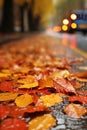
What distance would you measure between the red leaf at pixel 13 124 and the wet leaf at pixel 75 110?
0.47 metres

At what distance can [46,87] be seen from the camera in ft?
13.2

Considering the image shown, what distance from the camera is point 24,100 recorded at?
348cm

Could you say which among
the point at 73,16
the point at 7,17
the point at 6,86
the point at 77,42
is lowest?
the point at 77,42

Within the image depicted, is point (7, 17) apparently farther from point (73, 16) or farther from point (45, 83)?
point (45, 83)

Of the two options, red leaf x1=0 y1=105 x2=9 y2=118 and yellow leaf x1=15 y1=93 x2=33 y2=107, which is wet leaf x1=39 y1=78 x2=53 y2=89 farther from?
red leaf x1=0 y1=105 x2=9 y2=118

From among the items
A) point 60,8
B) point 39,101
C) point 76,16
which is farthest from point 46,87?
point 60,8

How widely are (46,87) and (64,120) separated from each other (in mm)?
1037

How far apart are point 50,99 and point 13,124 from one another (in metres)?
0.87

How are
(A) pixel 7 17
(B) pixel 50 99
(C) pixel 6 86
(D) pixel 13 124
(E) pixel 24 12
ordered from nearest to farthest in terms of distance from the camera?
(D) pixel 13 124 → (B) pixel 50 99 → (C) pixel 6 86 → (A) pixel 7 17 → (E) pixel 24 12

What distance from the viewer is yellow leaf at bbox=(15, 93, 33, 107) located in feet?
11.0

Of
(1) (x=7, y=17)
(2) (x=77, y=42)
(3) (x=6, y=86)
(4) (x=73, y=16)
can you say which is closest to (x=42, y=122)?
(3) (x=6, y=86)

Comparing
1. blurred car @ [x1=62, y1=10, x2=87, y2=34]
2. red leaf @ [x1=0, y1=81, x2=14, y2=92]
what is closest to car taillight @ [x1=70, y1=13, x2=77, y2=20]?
blurred car @ [x1=62, y1=10, x2=87, y2=34]

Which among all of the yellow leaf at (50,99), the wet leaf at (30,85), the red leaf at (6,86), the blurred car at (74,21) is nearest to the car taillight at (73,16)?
the blurred car at (74,21)

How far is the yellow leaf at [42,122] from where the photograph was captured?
2746 millimetres
